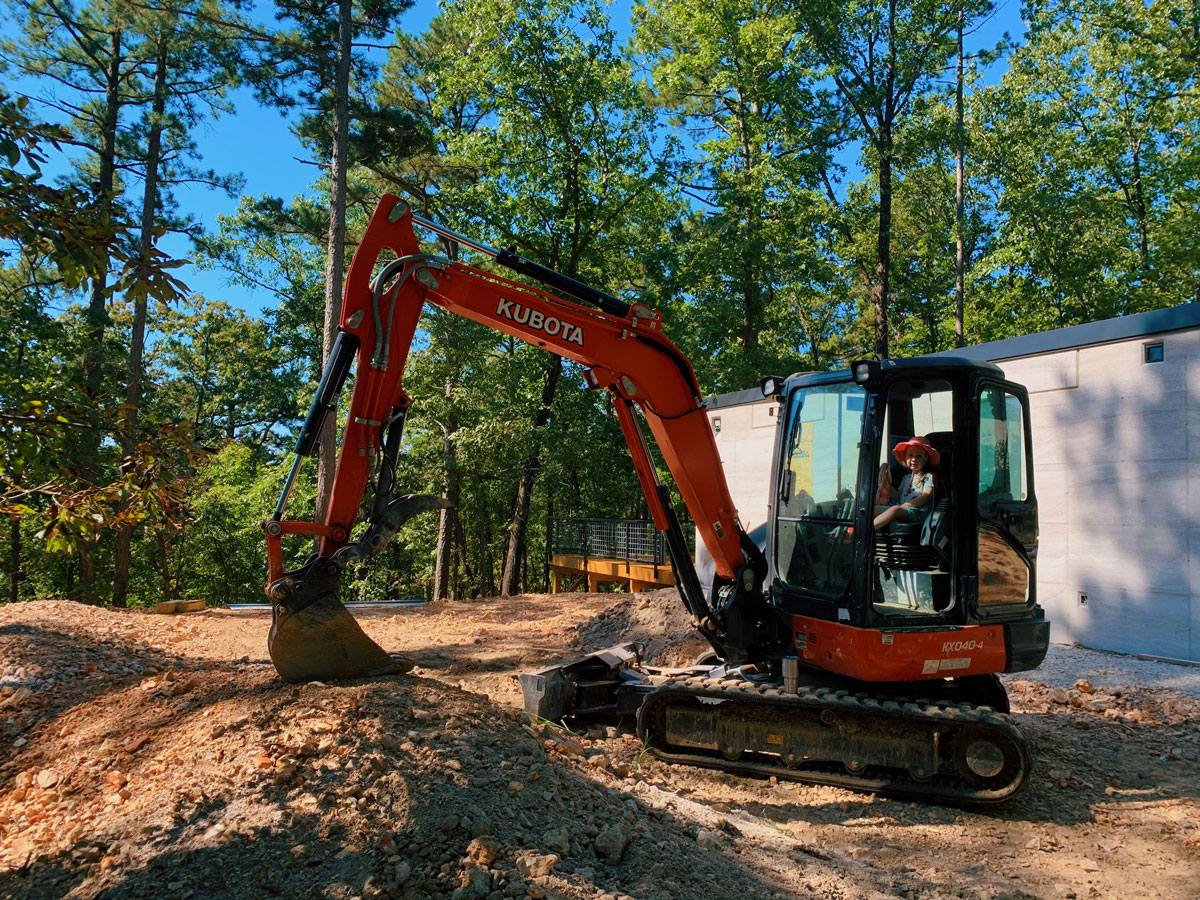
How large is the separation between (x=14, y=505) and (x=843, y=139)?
2171cm

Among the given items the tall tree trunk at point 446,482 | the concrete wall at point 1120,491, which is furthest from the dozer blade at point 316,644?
the tall tree trunk at point 446,482

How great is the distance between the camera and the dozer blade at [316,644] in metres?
4.38

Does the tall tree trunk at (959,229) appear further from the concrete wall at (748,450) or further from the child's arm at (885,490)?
the child's arm at (885,490)

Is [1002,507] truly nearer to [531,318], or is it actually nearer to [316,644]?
[531,318]

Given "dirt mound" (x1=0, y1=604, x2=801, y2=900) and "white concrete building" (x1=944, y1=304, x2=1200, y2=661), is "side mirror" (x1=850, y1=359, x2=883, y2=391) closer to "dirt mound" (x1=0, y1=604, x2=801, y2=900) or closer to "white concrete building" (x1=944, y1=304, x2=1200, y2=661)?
"dirt mound" (x1=0, y1=604, x2=801, y2=900)

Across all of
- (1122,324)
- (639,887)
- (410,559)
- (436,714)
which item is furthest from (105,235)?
(410,559)

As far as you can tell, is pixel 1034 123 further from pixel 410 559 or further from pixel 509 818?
pixel 509 818

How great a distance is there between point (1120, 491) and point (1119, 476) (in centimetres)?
17

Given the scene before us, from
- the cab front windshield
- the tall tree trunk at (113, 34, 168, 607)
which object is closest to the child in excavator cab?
the cab front windshield

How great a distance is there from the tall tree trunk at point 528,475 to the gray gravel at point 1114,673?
11.1m

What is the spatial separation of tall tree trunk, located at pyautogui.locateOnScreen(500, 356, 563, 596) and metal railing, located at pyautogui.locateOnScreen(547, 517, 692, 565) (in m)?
0.79

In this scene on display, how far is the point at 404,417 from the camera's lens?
492cm

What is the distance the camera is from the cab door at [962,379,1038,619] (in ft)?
16.2

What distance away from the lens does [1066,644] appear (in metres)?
8.80
